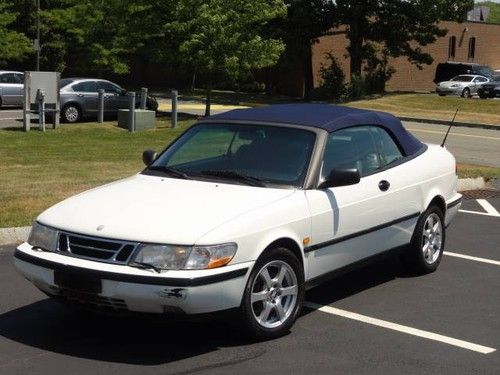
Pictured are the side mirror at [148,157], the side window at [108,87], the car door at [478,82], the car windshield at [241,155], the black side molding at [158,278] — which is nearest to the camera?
the black side molding at [158,278]

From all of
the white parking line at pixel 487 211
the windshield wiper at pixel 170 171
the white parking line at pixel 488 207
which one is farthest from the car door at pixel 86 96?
the windshield wiper at pixel 170 171

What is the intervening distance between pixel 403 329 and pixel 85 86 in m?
21.3

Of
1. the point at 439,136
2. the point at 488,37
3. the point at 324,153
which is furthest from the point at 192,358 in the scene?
the point at 488,37

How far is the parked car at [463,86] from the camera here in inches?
1768

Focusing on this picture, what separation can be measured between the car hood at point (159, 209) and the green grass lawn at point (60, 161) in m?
3.16

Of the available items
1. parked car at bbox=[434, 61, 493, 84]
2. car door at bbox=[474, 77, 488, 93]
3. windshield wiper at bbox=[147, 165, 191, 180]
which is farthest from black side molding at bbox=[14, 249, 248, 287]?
parked car at bbox=[434, 61, 493, 84]

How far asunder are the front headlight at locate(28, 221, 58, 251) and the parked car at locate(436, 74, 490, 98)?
41.9 meters

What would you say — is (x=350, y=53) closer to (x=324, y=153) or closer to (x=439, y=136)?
(x=439, y=136)

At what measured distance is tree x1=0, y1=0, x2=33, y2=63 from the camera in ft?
122

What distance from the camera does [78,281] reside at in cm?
494

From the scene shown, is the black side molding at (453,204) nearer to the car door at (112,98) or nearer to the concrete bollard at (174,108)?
the concrete bollard at (174,108)

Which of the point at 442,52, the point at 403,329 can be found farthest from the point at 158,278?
the point at 442,52

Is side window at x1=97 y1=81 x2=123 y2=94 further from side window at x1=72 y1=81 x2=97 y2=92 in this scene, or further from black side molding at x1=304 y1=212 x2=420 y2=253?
black side molding at x1=304 y1=212 x2=420 y2=253

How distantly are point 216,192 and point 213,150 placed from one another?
971mm
